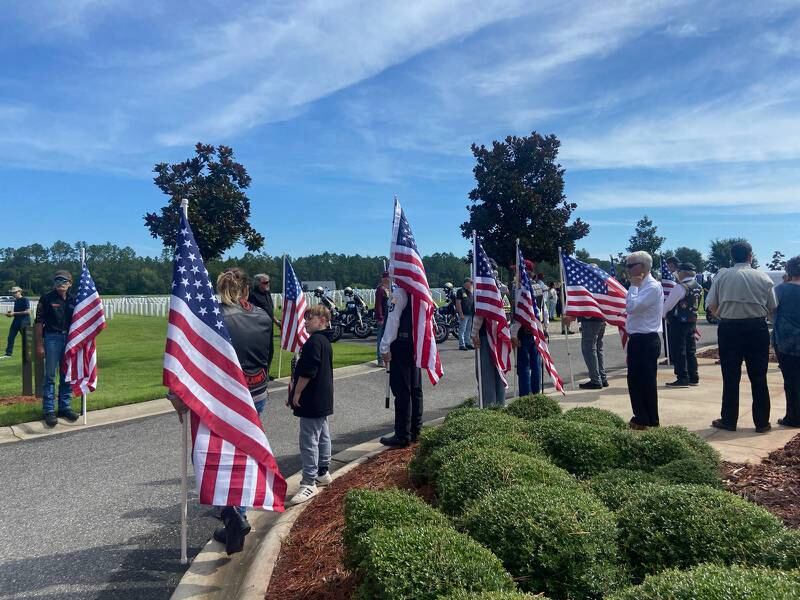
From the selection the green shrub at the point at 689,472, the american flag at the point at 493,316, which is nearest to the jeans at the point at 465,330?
the american flag at the point at 493,316

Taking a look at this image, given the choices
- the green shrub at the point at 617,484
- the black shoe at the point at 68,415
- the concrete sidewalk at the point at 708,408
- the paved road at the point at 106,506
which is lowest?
the paved road at the point at 106,506

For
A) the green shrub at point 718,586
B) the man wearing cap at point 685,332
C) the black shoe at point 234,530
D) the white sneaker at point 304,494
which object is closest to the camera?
the green shrub at point 718,586

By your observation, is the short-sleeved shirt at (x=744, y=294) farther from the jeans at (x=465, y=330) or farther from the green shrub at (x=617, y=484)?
the jeans at (x=465, y=330)

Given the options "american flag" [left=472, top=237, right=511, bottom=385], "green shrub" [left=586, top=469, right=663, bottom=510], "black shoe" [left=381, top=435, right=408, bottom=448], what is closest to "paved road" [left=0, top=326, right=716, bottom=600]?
"black shoe" [left=381, top=435, right=408, bottom=448]

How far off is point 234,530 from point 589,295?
21.7 feet

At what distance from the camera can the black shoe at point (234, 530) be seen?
3.86 m

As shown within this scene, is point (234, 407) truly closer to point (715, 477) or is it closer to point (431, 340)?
point (431, 340)

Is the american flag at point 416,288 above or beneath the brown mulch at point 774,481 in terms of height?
above

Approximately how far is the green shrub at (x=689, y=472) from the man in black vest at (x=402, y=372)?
2628 millimetres

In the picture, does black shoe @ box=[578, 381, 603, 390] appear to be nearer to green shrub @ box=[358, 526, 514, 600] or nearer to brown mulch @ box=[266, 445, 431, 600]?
brown mulch @ box=[266, 445, 431, 600]

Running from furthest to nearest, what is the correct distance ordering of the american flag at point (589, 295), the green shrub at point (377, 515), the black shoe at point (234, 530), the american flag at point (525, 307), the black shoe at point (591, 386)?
the black shoe at point (591, 386) < the american flag at point (589, 295) < the american flag at point (525, 307) < the black shoe at point (234, 530) < the green shrub at point (377, 515)

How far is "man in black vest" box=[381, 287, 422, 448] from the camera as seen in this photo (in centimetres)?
597

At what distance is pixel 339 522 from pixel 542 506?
1.65 metres

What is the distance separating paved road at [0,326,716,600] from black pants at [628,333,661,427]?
2.97 meters
